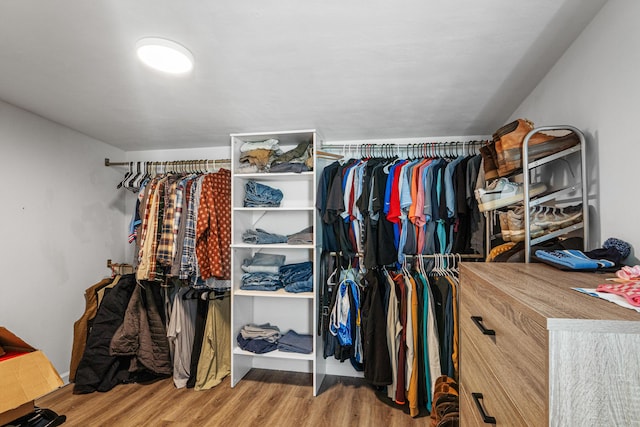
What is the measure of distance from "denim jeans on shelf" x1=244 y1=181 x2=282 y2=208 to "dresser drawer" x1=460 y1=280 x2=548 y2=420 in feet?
6.41

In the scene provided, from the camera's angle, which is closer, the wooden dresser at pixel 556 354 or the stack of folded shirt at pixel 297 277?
the wooden dresser at pixel 556 354

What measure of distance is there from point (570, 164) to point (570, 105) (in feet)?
0.86

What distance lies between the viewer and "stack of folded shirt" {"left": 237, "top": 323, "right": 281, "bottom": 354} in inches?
98.3

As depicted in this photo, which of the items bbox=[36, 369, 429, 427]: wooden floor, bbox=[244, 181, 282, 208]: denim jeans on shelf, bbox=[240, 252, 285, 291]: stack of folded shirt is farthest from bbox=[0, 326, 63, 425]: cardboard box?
bbox=[244, 181, 282, 208]: denim jeans on shelf

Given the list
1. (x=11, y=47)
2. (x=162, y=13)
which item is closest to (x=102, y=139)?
(x=11, y=47)

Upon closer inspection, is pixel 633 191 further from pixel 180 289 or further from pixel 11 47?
pixel 180 289

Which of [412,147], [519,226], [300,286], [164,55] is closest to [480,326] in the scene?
[519,226]

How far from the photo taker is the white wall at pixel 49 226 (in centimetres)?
216

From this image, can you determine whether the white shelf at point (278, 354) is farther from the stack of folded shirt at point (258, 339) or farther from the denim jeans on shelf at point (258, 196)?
the denim jeans on shelf at point (258, 196)

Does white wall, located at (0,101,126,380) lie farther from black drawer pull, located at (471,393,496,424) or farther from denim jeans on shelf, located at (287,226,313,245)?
black drawer pull, located at (471,393,496,424)

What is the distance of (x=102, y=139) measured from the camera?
285 centimetres

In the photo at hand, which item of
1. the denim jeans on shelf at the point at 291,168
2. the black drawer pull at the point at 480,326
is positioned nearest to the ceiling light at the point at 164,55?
the denim jeans on shelf at the point at 291,168

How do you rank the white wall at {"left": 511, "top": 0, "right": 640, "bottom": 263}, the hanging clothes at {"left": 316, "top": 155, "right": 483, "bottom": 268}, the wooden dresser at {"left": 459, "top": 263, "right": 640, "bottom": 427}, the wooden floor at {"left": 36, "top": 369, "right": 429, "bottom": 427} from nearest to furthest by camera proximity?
the wooden dresser at {"left": 459, "top": 263, "right": 640, "bottom": 427}, the white wall at {"left": 511, "top": 0, "right": 640, "bottom": 263}, the wooden floor at {"left": 36, "top": 369, "right": 429, "bottom": 427}, the hanging clothes at {"left": 316, "top": 155, "right": 483, "bottom": 268}

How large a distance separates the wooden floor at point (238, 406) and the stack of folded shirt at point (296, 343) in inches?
12.9
